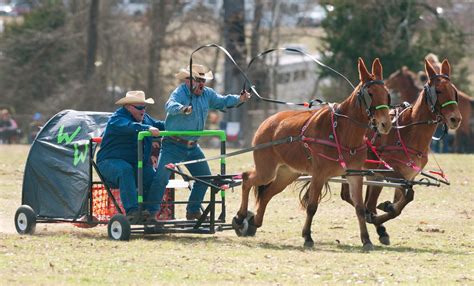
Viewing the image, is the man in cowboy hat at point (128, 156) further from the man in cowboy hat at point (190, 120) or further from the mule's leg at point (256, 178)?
the mule's leg at point (256, 178)

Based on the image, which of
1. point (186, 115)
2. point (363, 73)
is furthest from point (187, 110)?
point (363, 73)

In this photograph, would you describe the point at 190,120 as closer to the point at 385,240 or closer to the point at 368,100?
the point at 368,100

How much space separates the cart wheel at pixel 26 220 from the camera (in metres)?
14.0

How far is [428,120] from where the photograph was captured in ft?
47.7

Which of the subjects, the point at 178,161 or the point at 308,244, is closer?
the point at 308,244

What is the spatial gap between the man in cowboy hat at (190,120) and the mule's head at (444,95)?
82.0 inches

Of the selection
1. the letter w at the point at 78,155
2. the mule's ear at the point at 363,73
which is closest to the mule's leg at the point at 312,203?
the mule's ear at the point at 363,73

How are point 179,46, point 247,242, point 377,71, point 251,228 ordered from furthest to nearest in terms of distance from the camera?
point 179,46 → point 251,228 → point 247,242 → point 377,71

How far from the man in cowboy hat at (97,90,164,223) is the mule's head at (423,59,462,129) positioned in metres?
3.16

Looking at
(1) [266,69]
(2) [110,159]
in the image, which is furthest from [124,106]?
(1) [266,69]

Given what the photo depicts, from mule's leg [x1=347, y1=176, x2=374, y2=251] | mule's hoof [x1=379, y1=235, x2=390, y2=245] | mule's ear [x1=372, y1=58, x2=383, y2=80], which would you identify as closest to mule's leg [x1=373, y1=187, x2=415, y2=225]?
mule's hoof [x1=379, y1=235, x2=390, y2=245]

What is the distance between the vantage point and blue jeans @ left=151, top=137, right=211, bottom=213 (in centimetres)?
1363

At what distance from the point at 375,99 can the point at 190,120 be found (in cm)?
216

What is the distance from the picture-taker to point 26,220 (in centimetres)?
1398
